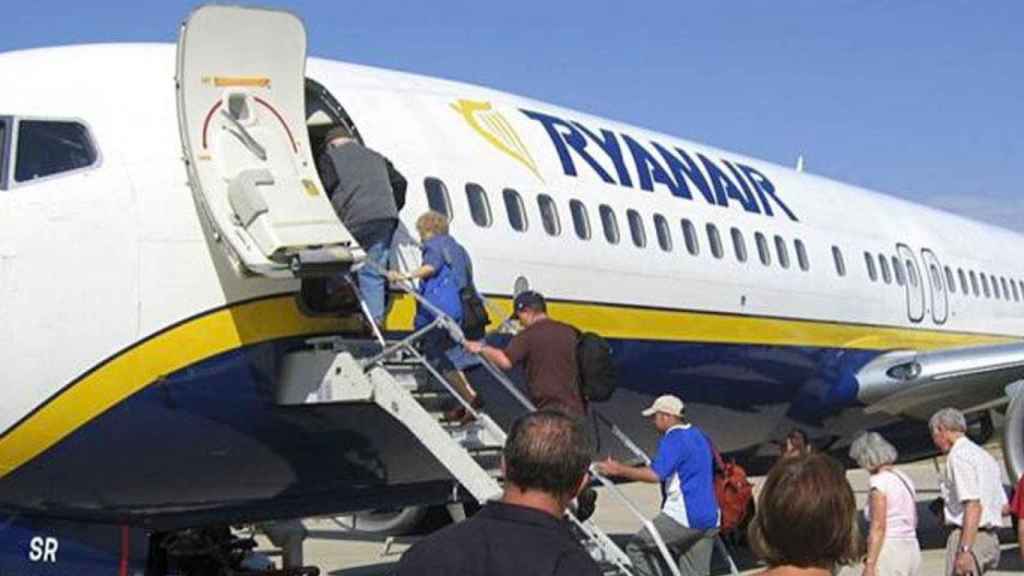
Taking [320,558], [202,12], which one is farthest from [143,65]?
[320,558]

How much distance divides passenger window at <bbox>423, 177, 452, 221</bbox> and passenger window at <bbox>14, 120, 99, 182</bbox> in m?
2.27

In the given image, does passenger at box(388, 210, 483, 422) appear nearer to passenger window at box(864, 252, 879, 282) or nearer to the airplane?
the airplane

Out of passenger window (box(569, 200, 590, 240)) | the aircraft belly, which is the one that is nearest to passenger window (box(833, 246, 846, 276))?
the aircraft belly

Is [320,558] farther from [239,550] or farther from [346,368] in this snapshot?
[346,368]

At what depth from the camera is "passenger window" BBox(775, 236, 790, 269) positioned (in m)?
14.2

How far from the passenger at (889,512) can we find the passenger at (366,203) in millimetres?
2880

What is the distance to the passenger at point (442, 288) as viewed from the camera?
9.45 metres

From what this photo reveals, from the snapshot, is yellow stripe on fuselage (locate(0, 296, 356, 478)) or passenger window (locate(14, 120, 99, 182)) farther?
passenger window (locate(14, 120, 99, 182))

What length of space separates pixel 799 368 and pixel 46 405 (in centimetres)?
783

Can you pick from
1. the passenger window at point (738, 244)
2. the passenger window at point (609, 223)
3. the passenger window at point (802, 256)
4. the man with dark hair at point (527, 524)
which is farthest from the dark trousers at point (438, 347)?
the passenger window at point (802, 256)

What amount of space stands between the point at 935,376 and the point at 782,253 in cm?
254

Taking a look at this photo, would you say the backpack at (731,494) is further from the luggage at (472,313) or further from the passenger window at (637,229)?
the luggage at (472,313)

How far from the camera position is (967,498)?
925 cm

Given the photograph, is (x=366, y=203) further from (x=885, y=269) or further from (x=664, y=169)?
(x=885, y=269)
